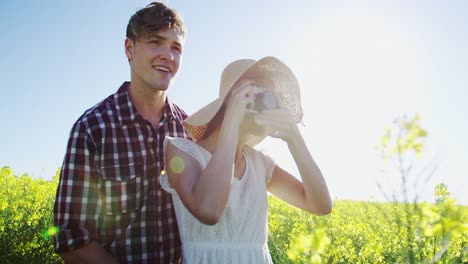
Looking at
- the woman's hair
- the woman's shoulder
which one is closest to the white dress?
the woman's shoulder

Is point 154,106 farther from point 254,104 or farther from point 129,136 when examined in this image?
point 254,104

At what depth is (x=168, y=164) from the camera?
1.76 metres

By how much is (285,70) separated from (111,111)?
92cm

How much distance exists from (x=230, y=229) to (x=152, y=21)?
1127 mm

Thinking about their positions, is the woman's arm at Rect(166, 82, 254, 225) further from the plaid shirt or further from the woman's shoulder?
the plaid shirt

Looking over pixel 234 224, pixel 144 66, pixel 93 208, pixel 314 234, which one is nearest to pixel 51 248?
pixel 93 208

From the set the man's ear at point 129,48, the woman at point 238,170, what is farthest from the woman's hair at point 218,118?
the man's ear at point 129,48

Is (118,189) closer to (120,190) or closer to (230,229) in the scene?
(120,190)

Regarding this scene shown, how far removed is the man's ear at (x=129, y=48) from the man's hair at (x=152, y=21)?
0.03m

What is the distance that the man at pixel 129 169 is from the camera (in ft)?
6.72

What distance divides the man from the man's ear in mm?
11

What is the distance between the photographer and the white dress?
182 centimetres

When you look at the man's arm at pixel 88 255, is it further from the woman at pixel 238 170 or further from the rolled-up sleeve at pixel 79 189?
the woman at pixel 238 170

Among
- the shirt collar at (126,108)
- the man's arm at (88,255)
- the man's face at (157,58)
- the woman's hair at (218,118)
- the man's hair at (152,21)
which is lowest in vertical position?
the man's arm at (88,255)
